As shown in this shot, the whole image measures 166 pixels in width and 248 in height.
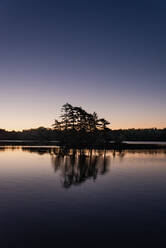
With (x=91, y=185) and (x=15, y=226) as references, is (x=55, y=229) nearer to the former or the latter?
(x=15, y=226)

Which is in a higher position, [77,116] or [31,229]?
[77,116]

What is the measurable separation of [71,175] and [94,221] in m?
12.7

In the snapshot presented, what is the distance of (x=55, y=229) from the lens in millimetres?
9750

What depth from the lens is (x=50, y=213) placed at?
11.7 meters

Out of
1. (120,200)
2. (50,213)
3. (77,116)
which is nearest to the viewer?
(50,213)

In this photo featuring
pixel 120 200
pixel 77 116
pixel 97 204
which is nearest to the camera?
pixel 97 204

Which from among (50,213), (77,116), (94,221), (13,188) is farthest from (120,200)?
(77,116)

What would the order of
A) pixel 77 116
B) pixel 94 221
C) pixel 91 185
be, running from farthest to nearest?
pixel 77 116
pixel 91 185
pixel 94 221

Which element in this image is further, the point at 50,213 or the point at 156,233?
the point at 50,213

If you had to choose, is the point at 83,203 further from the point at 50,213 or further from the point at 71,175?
the point at 71,175

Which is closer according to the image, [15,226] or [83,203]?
[15,226]

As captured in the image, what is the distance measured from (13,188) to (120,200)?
9.54m

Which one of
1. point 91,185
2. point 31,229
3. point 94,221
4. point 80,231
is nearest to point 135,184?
point 91,185

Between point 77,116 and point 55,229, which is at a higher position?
point 77,116
